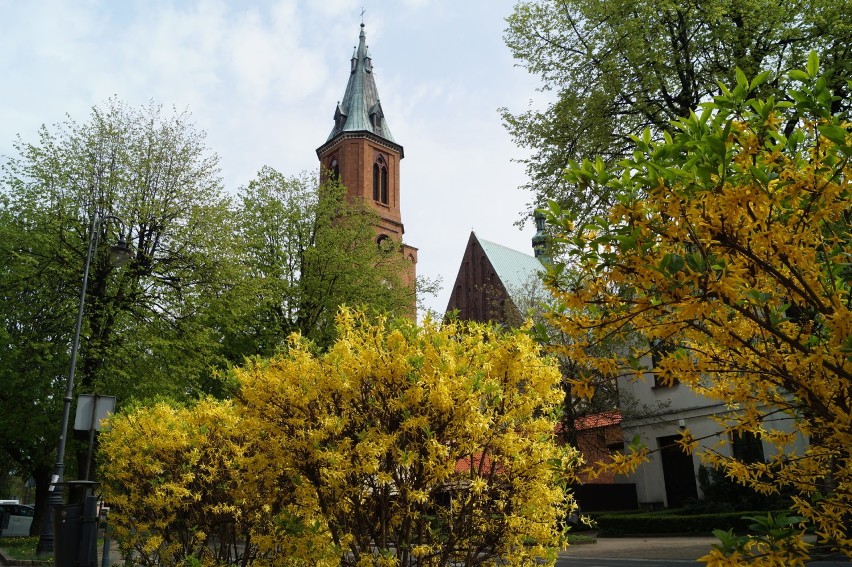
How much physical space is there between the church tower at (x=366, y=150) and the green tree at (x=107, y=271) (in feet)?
86.0

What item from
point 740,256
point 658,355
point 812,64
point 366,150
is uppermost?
point 366,150

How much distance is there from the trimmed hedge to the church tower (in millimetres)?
28053

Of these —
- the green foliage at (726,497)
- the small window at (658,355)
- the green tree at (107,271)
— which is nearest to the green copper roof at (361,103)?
the green tree at (107,271)

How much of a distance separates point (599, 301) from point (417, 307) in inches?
1124

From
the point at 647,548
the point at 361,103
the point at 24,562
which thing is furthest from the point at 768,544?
the point at 361,103

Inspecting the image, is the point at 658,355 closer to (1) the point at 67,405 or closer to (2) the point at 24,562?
(1) the point at 67,405

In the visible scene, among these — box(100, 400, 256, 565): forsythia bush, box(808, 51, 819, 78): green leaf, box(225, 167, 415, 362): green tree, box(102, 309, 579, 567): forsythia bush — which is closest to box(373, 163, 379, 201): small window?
box(225, 167, 415, 362): green tree

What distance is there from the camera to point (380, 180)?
51719mm

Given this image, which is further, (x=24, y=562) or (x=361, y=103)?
(x=361, y=103)

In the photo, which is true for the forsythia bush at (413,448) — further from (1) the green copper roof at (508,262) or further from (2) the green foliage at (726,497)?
(1) the green copper roof at (508,262)

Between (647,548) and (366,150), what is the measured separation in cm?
3808

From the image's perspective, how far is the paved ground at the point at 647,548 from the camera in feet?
54.7

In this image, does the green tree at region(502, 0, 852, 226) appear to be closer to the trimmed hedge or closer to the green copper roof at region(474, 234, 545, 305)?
the trimmed hedge

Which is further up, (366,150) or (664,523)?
(366,150)
